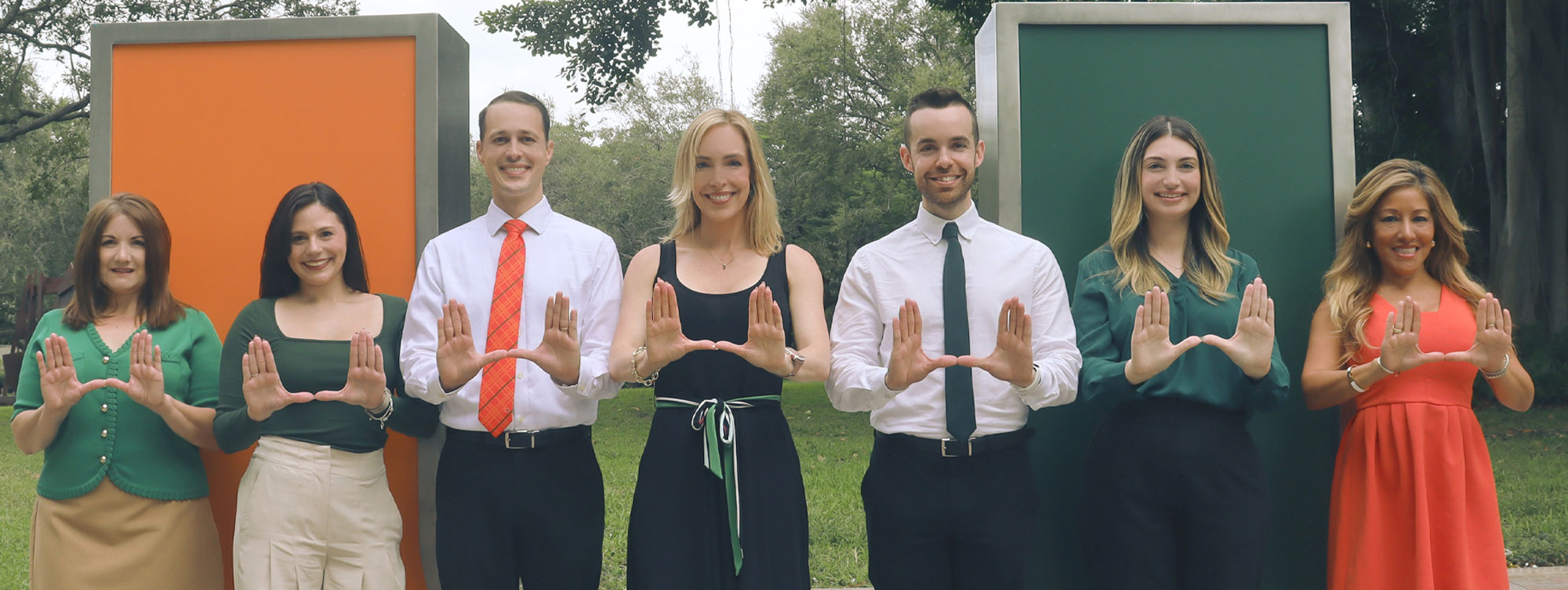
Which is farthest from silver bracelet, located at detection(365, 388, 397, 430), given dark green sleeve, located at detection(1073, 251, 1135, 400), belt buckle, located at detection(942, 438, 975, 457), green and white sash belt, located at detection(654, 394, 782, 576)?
dark green sleeve, located at detection(1073, 251, 1135, 400)

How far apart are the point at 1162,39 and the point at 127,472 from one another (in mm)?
4273

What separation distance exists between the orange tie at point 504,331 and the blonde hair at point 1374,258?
297 cm

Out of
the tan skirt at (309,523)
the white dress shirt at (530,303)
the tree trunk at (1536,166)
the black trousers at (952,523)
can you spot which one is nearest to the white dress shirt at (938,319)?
the black trousers at (952,523)

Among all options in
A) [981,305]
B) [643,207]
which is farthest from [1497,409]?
[643,207]

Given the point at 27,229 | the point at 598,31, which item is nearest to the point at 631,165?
the point at 598,31

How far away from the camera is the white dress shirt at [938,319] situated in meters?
3.36

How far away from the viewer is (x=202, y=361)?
3.82 meters

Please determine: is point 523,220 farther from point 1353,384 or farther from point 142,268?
point 1353,384

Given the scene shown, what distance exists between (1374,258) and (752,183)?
8.01 feet

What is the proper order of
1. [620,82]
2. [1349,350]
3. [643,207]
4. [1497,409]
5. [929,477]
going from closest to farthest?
[929,477] → [1349,350] → [1497,409] → [620,82] → [643,207]

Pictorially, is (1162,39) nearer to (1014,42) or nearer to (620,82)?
(1014,42)

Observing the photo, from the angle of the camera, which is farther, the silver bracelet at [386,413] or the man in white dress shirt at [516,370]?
the silver bracelet at [386,413]

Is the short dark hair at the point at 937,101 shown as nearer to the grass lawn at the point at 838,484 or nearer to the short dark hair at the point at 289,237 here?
the short dark hair at the point at 289,237

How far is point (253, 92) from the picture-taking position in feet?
14.1
